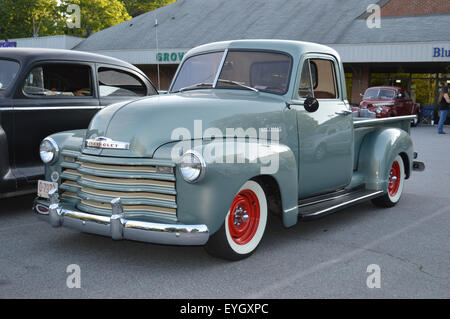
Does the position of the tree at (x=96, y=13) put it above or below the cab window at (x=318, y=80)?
above

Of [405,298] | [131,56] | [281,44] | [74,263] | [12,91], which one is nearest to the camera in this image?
[405,298]

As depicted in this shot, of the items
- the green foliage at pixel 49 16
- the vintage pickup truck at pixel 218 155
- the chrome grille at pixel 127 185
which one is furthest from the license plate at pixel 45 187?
the green foliage at pixel 49 16

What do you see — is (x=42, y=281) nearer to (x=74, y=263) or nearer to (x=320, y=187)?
(x=74, y=263)

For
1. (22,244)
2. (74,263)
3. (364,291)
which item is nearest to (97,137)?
(74,263)

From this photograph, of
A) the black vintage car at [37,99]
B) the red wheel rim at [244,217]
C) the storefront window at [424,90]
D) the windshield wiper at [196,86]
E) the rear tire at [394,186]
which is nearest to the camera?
the red wheel rim at [244,217]

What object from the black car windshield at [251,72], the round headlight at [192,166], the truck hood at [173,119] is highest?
the black car windshield at [251,72]

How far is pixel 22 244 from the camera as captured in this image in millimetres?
4691

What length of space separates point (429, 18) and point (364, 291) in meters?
25.5

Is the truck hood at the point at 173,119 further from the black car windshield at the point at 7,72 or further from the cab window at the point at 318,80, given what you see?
the black car windshield at the point at 7,72

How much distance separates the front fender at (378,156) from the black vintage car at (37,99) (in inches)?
Answer: 132

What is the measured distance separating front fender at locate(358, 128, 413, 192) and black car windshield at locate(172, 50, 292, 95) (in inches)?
67.9

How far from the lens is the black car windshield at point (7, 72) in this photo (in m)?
5.81

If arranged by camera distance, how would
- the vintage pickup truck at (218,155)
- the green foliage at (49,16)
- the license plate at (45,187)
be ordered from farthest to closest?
the green foliage at (49,16) < the license plate at (45,187) < the vintage pickup truck at (218,155)

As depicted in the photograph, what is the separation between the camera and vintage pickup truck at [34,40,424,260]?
12.5ft
